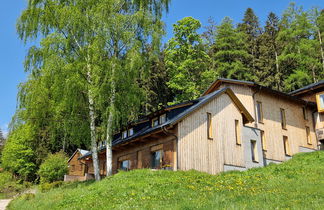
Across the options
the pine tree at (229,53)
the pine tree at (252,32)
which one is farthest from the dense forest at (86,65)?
the pine tree at (252,32)

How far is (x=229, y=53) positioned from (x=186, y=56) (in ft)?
28.9

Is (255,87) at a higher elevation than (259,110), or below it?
higher

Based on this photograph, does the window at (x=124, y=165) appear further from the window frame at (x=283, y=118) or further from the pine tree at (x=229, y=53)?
the pine tree at (x=229, y=53)

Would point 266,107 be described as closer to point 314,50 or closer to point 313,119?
point 313,119

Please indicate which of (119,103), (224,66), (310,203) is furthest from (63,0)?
(224,66)

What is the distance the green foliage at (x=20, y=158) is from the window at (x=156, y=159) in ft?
80.7

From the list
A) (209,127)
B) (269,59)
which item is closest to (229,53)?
(269,59)

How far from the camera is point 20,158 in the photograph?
4200 cm

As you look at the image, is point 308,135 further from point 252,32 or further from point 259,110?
point 252,32

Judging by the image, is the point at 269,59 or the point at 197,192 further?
the point at 269,59

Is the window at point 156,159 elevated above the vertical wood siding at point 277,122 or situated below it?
below

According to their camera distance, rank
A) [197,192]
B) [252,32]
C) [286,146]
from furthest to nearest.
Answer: [252,32]
[286,146]
[197,192]

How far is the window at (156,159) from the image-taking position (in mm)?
21352

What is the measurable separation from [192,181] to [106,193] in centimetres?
414
